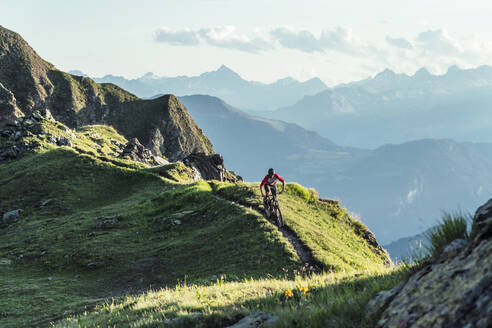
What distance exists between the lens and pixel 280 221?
83.0 feet

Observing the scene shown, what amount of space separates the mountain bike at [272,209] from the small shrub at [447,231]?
18.5m

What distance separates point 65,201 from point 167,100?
13390 centimetres

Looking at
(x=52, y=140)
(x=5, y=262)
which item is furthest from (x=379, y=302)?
(x=52, y=140)

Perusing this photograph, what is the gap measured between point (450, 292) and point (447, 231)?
6.31 feet

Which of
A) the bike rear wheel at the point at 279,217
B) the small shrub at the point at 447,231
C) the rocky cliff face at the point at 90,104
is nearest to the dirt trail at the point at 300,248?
the bike rear wheel at the point at 279,217

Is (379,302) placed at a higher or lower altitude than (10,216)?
lower

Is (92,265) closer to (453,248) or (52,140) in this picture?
(453,248)

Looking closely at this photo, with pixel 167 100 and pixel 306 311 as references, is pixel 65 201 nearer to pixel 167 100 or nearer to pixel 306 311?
pixel 306 311

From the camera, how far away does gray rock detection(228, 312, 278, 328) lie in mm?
6789

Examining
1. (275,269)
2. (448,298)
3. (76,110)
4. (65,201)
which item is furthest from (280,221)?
(76,110)

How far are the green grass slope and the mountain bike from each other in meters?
0.87

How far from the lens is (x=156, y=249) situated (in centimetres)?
2577

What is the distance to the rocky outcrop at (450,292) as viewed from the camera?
14.7ft

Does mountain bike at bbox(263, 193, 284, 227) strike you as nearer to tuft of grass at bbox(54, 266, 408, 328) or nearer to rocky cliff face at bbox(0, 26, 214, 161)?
tuft of grass at bbox(54, 266, 408, 328)
